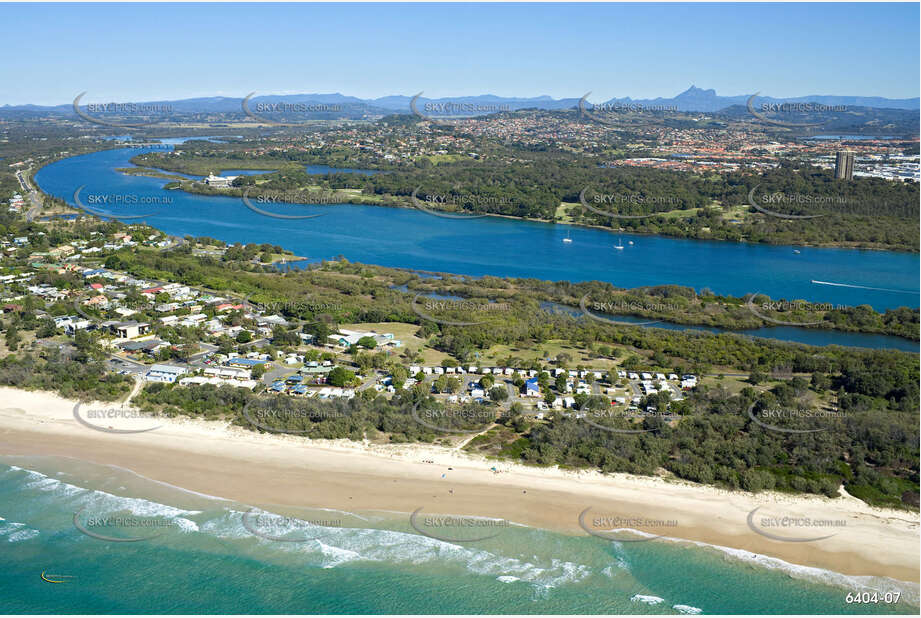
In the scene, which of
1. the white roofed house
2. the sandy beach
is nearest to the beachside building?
the white roofed house

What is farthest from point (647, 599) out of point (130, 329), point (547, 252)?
point (547, 252)

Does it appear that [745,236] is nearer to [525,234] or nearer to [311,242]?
[525,234]

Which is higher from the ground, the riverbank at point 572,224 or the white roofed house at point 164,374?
the riverbank at point 572,224

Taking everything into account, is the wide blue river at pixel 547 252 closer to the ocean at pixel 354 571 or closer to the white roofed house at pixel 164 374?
the ocean at pixel 354 571

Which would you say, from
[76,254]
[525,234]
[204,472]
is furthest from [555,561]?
[525,234]

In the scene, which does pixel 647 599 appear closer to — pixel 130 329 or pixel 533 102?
pixel 130 329

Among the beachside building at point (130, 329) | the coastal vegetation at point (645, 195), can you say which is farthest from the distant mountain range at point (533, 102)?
the beachside building at point (130, 329)
